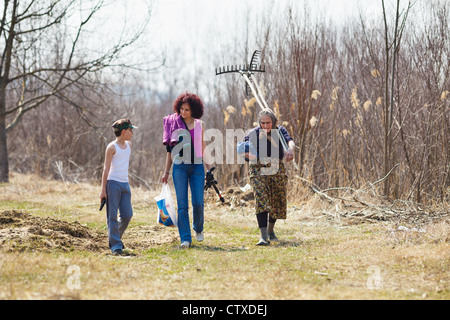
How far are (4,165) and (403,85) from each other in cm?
1233

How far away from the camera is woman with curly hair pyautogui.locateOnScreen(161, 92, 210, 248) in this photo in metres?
6.14

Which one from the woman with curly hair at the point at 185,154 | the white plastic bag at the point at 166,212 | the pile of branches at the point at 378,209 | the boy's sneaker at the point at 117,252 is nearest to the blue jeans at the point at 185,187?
the woman with curly hair at the point at 185,154

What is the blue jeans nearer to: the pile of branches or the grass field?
the grass field

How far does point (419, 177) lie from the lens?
898cm

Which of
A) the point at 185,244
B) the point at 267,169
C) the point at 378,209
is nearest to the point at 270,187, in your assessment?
the point at 267,169

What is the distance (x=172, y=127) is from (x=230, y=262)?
187cm

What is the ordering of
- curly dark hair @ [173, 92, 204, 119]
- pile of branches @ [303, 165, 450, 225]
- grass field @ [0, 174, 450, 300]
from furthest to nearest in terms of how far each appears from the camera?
pile of branches @ [303, 165, 450, 225], curly dark hair @ [173, 92, 204, 119], grass field @ [0, 174, 450, 300]

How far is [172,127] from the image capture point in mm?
6207

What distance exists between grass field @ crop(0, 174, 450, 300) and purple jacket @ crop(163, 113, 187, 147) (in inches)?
50.9

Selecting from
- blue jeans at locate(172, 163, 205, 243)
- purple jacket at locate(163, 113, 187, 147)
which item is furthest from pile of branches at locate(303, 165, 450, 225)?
purple jacket at locate(163, 113, 187, 147)

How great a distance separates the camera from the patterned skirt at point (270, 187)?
6332 millimetres

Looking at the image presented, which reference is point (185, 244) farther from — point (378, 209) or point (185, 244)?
point (378, 209)
